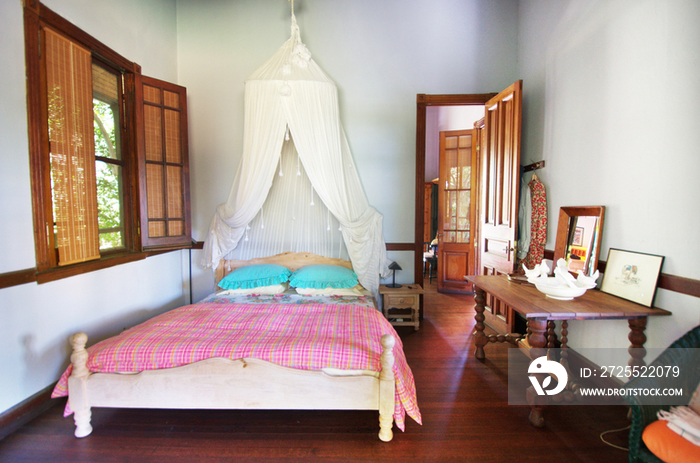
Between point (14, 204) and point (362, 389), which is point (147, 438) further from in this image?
point (14, 204)

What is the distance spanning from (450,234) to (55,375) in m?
4.80

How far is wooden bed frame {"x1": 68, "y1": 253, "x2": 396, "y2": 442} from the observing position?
187 centimetres

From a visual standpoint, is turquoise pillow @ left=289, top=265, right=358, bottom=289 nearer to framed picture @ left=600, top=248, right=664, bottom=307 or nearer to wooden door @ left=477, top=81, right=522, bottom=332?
wooden door @ left=477, top=81, right=522, bottom=332

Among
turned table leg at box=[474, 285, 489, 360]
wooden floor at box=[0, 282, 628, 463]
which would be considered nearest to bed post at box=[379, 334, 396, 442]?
wooden floor at box=[0, 282, 628, 463]

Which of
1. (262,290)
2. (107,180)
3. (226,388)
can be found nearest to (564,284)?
(226,388)

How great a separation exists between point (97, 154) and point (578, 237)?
3893mm

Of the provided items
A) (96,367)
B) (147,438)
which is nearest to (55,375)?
(96,367)

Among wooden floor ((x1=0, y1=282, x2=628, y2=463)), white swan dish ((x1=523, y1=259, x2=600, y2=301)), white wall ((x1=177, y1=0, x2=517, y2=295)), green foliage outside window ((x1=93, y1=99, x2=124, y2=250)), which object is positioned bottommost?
wooden floor ((x1=0, y1=282, x2=628, y2=463))

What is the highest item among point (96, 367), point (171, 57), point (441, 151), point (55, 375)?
point (171, 57)

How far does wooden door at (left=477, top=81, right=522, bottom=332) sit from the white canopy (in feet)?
4.16

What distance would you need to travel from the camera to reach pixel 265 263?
362 cm

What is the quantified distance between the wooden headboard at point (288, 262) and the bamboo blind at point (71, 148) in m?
1.23

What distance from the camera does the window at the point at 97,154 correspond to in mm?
2180

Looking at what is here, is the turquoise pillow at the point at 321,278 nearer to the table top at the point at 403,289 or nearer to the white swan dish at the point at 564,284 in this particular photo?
the table top at the point at 403,289
